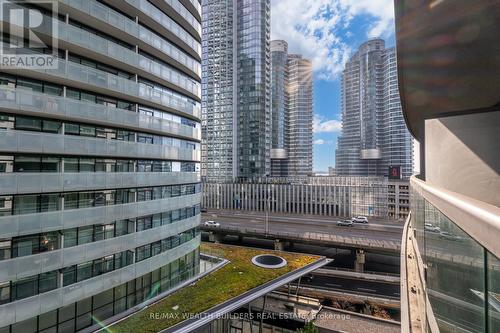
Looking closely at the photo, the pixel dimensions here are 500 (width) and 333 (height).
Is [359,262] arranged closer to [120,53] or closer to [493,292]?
[493,292]

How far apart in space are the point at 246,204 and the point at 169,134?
5879 cm

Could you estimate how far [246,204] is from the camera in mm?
78062

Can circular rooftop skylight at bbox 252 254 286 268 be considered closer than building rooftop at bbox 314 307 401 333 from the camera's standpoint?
No

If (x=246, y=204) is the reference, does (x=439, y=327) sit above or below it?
above

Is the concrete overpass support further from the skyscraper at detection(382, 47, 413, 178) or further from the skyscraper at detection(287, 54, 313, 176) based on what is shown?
the skyscraper at detection(382, 47, 413, 178)

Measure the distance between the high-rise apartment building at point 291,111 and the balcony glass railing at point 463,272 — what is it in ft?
327

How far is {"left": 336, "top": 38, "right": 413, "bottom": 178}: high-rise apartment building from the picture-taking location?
291 ft

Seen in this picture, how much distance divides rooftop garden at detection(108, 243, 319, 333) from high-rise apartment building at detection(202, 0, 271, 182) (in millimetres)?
66284

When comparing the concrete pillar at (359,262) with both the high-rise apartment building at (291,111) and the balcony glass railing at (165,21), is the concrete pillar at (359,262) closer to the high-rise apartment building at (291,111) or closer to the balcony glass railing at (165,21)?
the balcony glass railing at (165,21)

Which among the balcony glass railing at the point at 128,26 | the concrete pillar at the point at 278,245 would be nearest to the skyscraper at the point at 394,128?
the concrete pillar at the point at 278,245

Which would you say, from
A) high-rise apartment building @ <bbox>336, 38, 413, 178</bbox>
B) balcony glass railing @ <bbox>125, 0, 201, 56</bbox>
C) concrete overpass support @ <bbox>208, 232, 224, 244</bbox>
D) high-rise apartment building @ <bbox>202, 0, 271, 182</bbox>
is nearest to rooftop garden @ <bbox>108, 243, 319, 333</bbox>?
balcony glass railing @ <bbox>125, 0, 201, 56</bbox>

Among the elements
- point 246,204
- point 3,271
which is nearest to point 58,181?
point 3,271

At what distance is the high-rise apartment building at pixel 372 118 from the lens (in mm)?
88812

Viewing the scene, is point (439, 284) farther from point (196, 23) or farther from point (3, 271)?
point (196, 23)
